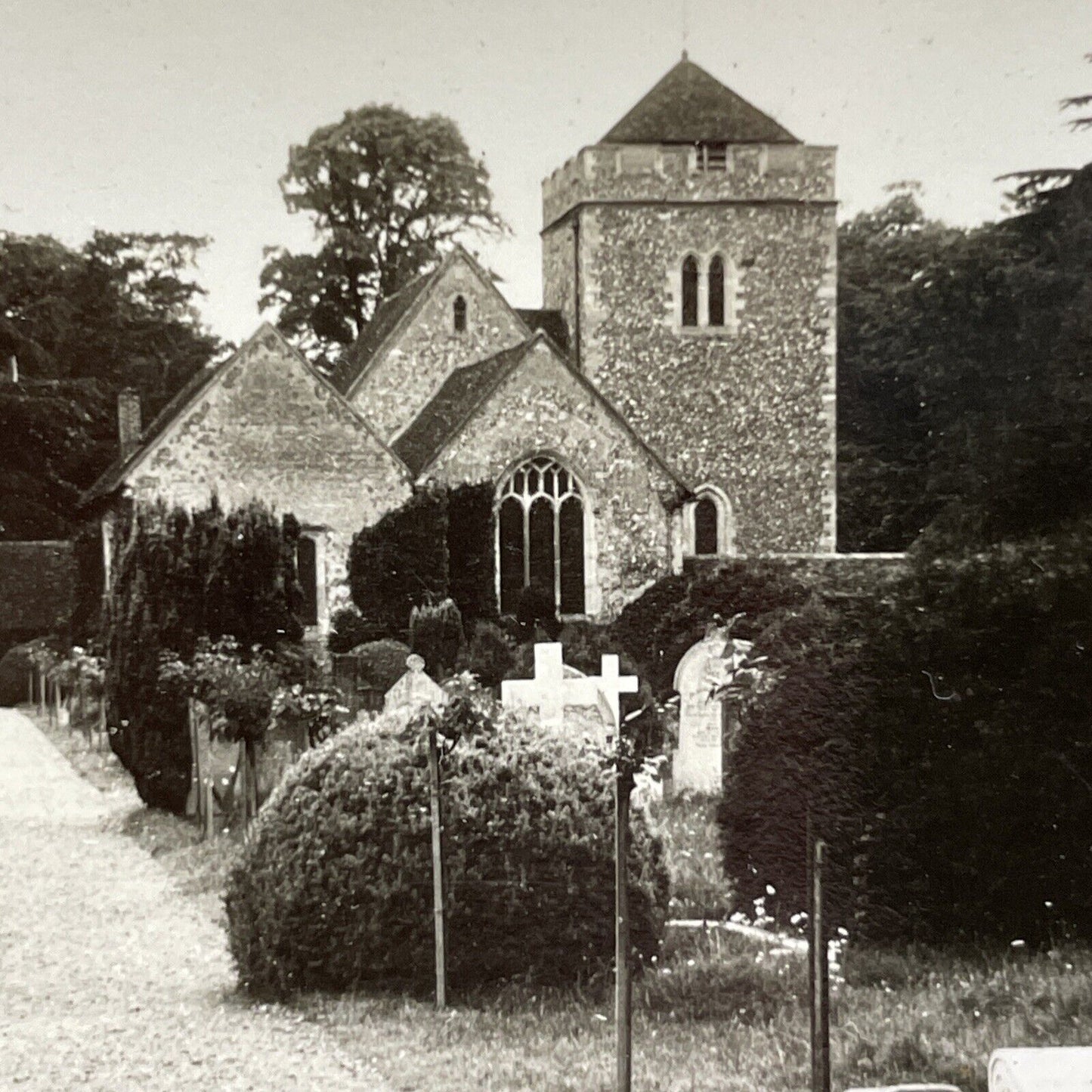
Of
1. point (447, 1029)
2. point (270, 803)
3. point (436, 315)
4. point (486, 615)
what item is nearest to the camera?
point (447, 1029)

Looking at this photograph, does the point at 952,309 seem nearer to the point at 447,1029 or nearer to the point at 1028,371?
the point at 1028,371

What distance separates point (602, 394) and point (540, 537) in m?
1.02

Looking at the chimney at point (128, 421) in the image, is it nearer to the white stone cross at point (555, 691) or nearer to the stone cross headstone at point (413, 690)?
the stone cross headstone at point (413, 690)

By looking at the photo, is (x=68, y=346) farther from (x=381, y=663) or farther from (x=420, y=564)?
(x=381, y=663)

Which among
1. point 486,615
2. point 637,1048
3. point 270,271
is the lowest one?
point 637,1048

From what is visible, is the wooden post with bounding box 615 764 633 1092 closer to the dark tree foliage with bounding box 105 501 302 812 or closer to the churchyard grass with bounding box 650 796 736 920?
the churchyard grass with bounding box 650 796 736 920

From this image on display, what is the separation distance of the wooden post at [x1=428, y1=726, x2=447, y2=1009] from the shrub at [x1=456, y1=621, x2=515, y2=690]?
1.33 feet

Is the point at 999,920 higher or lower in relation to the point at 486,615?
lower

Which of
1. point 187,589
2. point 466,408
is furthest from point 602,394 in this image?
point 187,589

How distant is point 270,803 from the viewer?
4.73 meters

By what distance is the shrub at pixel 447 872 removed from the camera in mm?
4547

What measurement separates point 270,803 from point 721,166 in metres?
3.27

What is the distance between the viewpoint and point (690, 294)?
22.1 ft

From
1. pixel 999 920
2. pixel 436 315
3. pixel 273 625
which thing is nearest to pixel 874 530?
pixel 999 920
